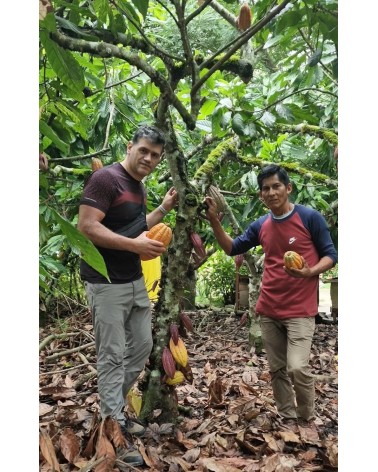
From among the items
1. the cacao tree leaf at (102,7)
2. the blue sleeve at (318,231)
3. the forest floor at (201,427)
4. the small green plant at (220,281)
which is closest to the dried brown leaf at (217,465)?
the forest floor at (201,427)

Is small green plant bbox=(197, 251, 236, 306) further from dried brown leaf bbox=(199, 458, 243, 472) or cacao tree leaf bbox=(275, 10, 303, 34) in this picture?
cacao tree leaf bbox=(275, 10, 303, 34)

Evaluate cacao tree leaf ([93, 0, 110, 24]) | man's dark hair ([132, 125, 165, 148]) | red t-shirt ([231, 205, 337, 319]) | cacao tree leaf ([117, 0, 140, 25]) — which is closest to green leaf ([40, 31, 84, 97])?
cacao tree leaf ([117, 0, 140, 25])

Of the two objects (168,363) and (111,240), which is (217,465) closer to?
(168,363)

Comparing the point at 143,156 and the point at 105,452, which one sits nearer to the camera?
the point at 105,452

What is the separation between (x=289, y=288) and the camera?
2.27m

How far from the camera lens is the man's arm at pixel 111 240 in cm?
184

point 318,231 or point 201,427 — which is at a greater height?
point 318,231

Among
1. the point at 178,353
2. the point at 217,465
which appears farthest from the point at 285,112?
the point at 217,465

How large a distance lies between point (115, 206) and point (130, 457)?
926 millimetres

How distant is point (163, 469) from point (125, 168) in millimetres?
1163

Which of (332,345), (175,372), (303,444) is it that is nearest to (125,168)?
(175,372)

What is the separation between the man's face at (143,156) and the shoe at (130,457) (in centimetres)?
106

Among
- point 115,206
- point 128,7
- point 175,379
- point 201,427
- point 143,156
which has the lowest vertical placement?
point 201,427
